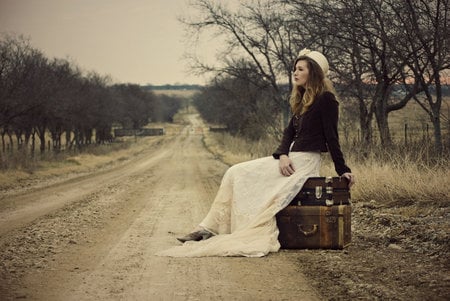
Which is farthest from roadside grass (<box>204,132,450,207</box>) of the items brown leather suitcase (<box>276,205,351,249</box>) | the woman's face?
the woman's face

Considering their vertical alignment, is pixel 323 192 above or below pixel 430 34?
below

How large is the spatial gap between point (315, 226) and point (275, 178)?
68 centimetres

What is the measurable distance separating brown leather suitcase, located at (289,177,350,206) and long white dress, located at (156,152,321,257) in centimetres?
9

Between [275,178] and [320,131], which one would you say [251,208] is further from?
[320,131]

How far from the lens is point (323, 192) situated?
5918 millimetres

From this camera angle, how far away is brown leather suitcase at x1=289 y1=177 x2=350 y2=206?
584 centimetres

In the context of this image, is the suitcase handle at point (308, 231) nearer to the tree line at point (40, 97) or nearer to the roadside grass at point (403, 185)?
the roadside grass at point (403, 185)

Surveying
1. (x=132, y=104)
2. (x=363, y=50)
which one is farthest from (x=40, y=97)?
(x=132, y=104)

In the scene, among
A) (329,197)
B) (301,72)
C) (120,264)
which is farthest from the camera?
(301,72)

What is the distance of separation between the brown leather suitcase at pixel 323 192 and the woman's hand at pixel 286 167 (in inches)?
8.2

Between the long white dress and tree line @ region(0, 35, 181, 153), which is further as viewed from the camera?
tree line @ region(0, 35, 181, 153)

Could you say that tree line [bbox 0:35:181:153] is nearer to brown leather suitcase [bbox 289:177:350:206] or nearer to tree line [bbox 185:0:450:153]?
tree line [bbox 185:0:450:153]

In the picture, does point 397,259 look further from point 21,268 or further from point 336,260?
point 21,268

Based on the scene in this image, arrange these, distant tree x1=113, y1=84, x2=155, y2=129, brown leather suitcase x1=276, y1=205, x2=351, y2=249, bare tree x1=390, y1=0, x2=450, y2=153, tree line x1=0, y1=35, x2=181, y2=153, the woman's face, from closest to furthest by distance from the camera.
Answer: brown leather suitcase x1=276, y1=205, x2=351, y2=249 < the woman's face < bare tree x1=390, y1=0, x2=450, y2=153 < tree line x1=0, y1=35, x2=181, y2=153 < distant tree x1=113, y1=84, x2=155, y2=129
